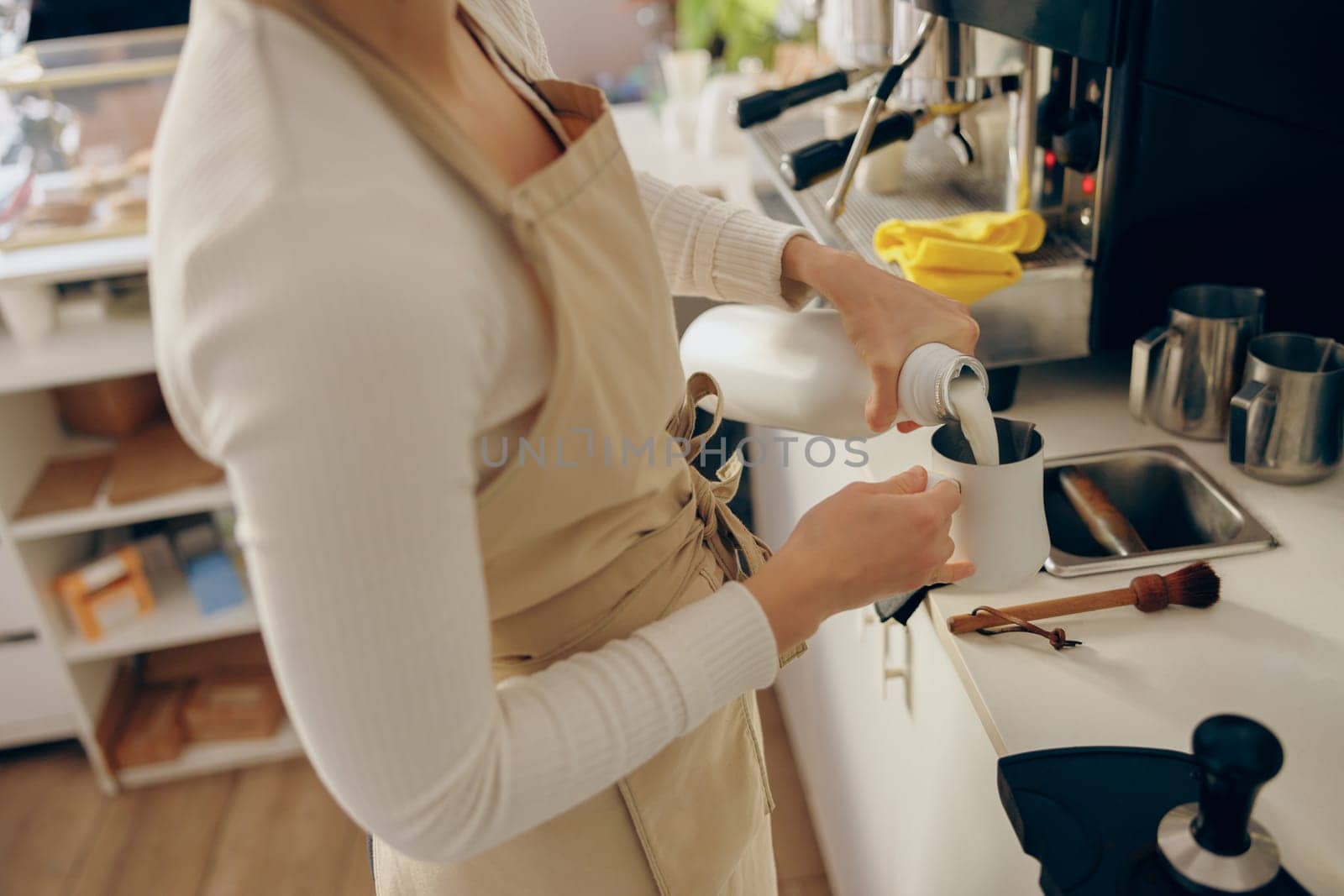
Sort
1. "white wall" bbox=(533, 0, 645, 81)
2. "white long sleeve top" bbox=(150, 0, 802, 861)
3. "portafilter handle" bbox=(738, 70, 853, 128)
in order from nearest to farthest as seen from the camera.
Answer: "white long sleeve top" bbox=(150, 0, 802, 861)
"portafilter handle" bbox=(738, 70, 853, 128)
"white wall" bbox=(533, 0, 645, 81)

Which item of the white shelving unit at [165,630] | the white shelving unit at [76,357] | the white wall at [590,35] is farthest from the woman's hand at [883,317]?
the white wall at [590,35]

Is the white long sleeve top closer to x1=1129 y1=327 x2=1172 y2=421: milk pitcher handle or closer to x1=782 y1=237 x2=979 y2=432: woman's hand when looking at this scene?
x1=782 y1=237 x2=979 y2=432: woman's hand

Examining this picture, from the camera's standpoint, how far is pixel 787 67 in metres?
2.19

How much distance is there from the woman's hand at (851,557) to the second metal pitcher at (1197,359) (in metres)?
0.47

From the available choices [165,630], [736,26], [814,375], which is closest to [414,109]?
[814,375]

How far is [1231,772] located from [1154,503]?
1.93 feet

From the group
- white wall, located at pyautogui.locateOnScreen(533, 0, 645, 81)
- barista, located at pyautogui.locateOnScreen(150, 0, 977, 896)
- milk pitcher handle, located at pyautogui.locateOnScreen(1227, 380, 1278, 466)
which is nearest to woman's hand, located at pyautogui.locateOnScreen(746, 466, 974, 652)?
barista, located at pyautogui.locateOnScreen(150, 0, 977, 896)

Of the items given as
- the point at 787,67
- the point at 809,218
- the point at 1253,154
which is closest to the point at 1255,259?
the point at 1253,154

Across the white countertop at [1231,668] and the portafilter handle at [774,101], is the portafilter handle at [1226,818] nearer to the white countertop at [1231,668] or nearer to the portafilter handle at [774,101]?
the white countertop at [1231,668]

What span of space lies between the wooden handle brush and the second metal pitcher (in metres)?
0.27

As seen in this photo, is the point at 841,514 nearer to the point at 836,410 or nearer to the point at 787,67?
the point at 836,410

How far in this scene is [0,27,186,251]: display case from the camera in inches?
67.3

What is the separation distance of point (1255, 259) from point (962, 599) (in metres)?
0.54

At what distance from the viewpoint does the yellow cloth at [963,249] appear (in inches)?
44.7
